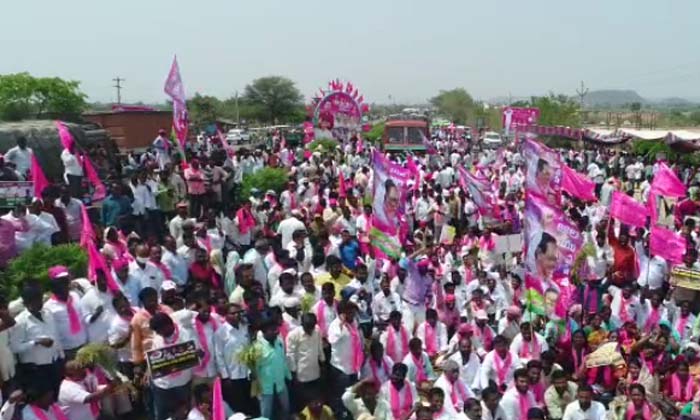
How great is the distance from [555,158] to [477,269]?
232 centimetres

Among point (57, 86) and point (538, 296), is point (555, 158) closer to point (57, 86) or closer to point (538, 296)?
point (538, 296)

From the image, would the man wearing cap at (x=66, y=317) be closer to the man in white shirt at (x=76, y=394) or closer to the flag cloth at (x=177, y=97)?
the man in white shirt at (x=76, y=394)

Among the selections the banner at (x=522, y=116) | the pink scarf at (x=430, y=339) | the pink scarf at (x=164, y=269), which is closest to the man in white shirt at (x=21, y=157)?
the pink scarf at (x=164, y=269)

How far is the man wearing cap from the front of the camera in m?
6.74

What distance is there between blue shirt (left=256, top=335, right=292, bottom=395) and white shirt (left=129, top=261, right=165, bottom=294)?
1.96 metres

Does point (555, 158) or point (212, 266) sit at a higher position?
point (555, 158)

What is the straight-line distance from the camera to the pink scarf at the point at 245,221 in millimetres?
10944

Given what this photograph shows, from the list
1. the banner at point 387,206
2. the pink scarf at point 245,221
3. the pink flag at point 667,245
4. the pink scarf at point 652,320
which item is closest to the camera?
the pink scarf at point 652,320

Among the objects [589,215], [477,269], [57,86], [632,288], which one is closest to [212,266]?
[477,269]

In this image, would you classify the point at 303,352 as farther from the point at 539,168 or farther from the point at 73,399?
the point at 539,168

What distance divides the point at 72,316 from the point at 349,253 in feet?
12.7

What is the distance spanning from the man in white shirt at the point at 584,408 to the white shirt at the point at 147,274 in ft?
15.0

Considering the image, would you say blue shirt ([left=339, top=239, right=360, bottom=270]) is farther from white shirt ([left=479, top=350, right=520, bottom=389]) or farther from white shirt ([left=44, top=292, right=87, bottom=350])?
→ white shirt ([left=44, top=292, right=87, bottom=350])

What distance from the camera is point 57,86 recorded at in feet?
184
